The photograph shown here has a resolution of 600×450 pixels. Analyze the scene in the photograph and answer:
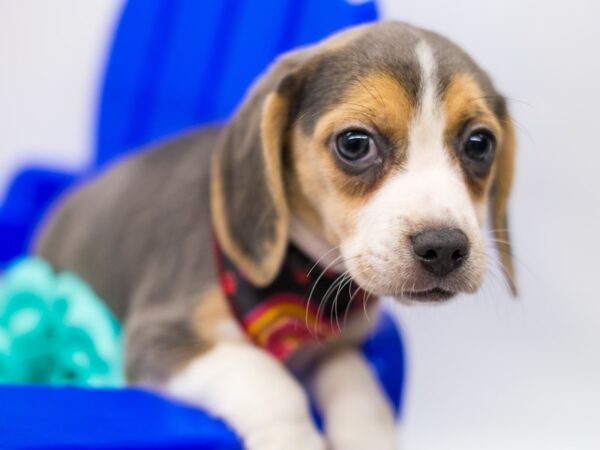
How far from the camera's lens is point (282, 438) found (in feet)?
5.41

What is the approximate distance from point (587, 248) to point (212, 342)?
2.91ft

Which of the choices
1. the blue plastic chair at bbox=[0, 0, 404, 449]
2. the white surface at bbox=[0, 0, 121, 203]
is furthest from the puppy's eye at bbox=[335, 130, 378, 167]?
the white surface at bbox=[0, 0, 121, 203]

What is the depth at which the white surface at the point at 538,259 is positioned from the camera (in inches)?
55.1

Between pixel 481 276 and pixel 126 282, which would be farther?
pixel 126 282

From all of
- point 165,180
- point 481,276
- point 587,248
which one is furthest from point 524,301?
point 165,180

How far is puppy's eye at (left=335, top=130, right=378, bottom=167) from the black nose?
A: 230 millimetres

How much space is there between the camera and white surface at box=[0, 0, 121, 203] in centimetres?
328

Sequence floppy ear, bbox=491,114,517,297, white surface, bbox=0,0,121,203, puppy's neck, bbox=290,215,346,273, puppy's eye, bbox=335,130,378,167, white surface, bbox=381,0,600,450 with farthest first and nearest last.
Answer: white surface, bbox=0,0,121,203 < puppy's neck, bbox=290,215,346,273 < floppy ear, bbox=491,114,517,297 < puppy's eye, bbox=335,130,378,167 < white surface, bbox=381,0,600,450

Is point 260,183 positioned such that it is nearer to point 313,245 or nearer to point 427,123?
point 313,245

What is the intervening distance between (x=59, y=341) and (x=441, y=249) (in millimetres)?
1203

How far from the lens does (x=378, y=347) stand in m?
2.31

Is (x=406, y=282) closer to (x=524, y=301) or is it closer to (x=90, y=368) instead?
(x=524, y=301)

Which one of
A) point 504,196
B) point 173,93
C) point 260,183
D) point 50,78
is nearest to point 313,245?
point 260,183

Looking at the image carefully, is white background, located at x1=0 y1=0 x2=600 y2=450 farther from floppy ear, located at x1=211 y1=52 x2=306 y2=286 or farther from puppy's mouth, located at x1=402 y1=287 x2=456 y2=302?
floppy ear, located at x1=211 y1=52 x2=306 y2=286
